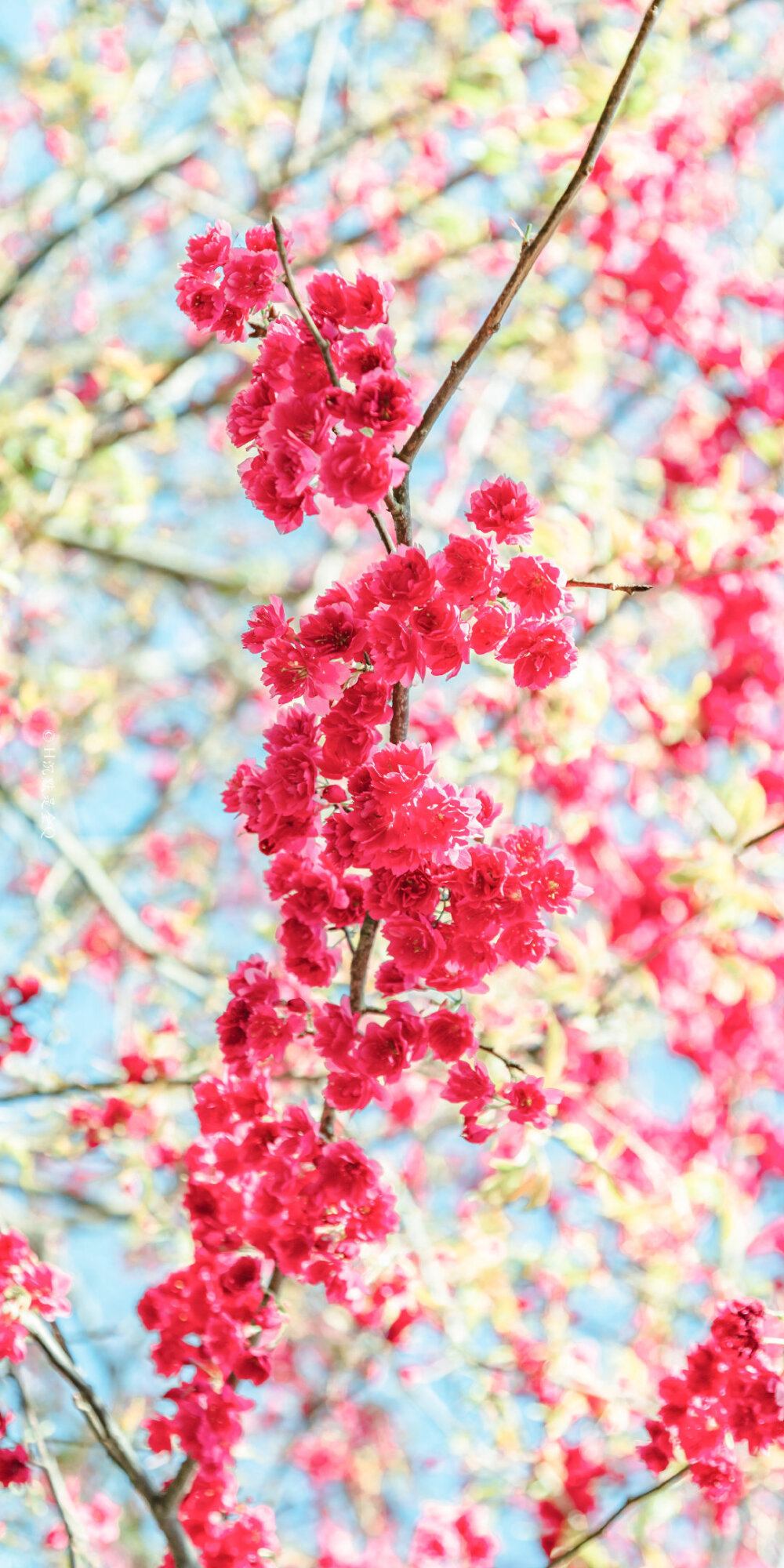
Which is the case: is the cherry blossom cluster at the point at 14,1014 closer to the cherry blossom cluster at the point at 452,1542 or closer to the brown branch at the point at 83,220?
the cherry blossom cluster at the point at 452,1542

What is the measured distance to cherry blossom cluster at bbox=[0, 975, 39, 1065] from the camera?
7.87 feet

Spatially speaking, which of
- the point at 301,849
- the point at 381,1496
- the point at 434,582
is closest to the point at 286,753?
the point at 301,849

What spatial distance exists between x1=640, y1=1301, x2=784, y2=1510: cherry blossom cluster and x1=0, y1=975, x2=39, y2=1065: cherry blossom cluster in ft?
4.44

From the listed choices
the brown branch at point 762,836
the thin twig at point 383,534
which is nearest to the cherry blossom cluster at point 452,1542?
the brown branch at point 762,836

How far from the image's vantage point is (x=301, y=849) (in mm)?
1582

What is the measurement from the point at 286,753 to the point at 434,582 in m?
0.28

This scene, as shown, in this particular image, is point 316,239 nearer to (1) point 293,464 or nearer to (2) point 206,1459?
(1) point 293,464

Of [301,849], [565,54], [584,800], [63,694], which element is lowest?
[301,849]

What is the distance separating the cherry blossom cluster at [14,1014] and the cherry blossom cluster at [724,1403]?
1.35m

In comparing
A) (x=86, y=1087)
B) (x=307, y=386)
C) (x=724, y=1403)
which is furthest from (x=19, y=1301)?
(x=307, y=386)

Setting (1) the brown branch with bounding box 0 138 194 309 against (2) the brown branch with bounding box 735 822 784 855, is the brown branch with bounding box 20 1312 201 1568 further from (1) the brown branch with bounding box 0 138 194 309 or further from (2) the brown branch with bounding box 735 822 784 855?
(1) the brown branch with bounding box 0 138 194 309

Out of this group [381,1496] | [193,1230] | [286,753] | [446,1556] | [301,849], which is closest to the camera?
[286,753]

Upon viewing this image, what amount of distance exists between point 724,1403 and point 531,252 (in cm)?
159

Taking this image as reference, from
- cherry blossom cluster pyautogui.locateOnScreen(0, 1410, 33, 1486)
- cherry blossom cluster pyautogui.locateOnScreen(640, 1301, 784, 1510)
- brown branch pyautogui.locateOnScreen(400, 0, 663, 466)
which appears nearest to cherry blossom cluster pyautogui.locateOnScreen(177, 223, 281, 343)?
brown branch pyautogui.locateOnScreen(400, 0, 663, 466)
